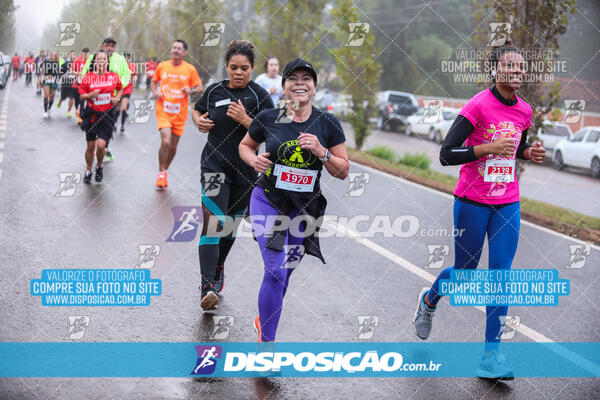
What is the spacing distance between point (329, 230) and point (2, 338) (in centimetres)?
499

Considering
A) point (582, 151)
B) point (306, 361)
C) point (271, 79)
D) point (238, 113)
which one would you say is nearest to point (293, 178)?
point (238, 113)

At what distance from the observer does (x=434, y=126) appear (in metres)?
32.0

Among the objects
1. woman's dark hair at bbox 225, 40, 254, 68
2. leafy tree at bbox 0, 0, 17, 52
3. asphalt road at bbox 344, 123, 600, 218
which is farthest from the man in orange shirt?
asphalt road at bbox 344, 123, 600, 218

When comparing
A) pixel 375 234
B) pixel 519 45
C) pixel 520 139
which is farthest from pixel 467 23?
pixel 520 139

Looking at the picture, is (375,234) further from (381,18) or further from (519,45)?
(381,18)

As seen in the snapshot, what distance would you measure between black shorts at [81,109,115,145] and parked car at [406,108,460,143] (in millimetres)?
19758

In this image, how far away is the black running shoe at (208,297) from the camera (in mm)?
5773

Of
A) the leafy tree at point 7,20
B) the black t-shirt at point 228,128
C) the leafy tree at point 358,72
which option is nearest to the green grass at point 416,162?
the leafy tree at point 358,72

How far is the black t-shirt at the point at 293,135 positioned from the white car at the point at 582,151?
21.2m

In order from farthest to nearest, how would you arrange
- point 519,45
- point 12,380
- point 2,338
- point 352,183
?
point 352,183, point 519,45, point 2,338, point 12,380

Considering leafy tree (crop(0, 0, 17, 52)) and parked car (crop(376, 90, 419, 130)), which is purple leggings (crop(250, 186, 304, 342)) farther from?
parked car (crop(376, 90, 419, 130))

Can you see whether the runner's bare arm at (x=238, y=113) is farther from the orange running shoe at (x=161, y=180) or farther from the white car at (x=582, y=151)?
the white car at (x=582, y=151)

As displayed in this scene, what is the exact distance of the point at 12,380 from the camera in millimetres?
4383

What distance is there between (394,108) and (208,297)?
32400mm
